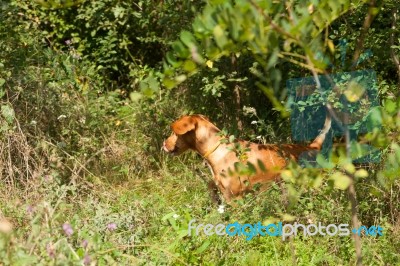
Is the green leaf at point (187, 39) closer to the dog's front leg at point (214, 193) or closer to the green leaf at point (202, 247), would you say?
the green leaf at point (202, 247)

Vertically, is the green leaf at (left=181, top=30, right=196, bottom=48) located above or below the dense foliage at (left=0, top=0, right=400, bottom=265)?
above

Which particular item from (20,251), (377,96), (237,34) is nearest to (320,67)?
(237,34)

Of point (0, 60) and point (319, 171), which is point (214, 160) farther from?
point (319, 171)

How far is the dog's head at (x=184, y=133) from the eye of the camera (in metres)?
5.51

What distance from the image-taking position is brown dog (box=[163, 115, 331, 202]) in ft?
17.5

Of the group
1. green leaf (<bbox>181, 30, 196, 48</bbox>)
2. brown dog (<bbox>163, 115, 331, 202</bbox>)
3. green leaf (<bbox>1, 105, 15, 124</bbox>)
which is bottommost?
brown dog (<bbox>163, 115, 331, 202</bbox>)

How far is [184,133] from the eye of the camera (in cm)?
554

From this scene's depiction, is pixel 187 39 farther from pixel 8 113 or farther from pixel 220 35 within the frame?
pixel 8 113

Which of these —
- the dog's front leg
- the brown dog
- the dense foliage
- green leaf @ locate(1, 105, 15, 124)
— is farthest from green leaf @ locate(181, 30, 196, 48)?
green leaf @ locate(1, 105, 15, 124)

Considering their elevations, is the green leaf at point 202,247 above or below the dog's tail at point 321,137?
above

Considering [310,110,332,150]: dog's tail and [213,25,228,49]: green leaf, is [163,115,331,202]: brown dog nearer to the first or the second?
[310,110,332,150]: dog's tail

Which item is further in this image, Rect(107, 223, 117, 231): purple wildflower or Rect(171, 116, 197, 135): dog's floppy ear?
Rect(171, 116, 197, 135): dog's floppy ear

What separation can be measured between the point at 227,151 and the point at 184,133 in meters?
0.37

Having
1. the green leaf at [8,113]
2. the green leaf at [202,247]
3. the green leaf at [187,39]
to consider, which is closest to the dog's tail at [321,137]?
the green leaf at [202,247]
